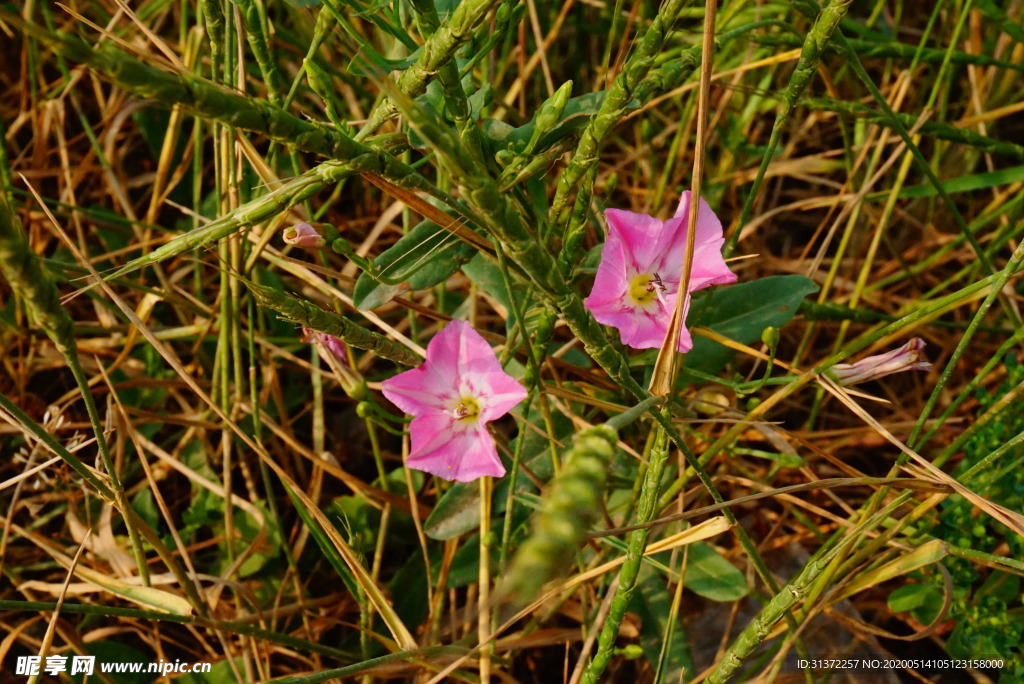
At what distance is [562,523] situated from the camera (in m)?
0.53

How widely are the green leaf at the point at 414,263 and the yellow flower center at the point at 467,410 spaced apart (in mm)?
219

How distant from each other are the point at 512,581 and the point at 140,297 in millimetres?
2008

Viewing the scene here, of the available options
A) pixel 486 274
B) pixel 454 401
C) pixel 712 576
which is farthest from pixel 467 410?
pixel 712 576

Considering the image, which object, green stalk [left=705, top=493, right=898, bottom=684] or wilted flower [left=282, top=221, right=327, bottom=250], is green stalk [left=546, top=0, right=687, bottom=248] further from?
green stalk [left=705, top=493, right=898, bottom=684]

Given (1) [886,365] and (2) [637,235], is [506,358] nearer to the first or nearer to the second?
(2) [637,235]

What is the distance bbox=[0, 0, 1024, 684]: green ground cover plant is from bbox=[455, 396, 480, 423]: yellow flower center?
0.01m

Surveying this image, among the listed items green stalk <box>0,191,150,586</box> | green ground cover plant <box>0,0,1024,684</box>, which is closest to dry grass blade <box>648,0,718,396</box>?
green ground cover plant <box>0,0,1024,684</box>

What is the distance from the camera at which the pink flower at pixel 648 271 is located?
135cm

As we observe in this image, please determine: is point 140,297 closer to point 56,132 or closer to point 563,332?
point 56,132

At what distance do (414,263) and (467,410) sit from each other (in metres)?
0.28

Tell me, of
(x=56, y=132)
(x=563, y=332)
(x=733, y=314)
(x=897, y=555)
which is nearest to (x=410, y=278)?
(x=563, y=332)

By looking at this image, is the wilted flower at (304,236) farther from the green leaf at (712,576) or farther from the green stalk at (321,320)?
the green leaf at (712,576)

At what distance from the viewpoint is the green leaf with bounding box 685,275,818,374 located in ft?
5.13

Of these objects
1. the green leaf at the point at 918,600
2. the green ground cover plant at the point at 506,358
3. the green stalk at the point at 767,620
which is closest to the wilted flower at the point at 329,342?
the green ground cover plant at the point at 506,358
